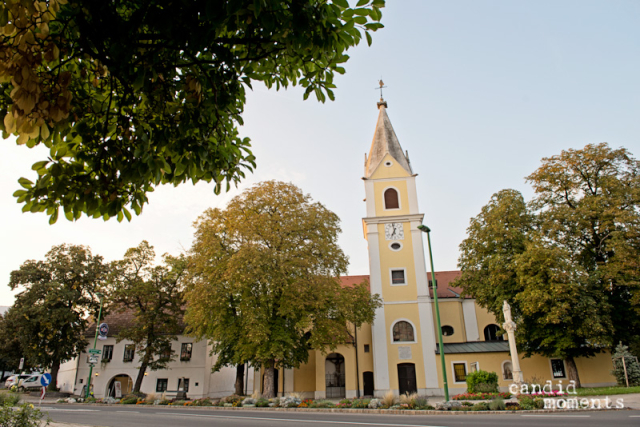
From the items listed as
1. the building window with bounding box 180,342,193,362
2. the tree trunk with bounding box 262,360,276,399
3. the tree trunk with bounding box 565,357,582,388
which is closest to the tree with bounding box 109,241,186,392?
the building window with bounding box 180,342,193,362

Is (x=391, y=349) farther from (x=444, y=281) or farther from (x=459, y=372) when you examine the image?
(x=444, y=281)

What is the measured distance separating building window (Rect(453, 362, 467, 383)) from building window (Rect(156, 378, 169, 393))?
22.9 meters

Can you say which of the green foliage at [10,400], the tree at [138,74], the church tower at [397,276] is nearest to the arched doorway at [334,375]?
the church tower at [397,276]

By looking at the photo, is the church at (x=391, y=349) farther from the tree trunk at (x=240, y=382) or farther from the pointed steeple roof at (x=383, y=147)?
the tree trunk at (x=240, y=382)

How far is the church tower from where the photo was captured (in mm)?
27672

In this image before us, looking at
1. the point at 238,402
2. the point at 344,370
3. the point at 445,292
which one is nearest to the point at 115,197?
the point at 238,402

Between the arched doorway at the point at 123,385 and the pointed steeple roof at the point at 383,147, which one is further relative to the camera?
the arched doorway at the point at 123,385

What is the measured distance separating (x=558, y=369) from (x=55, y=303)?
37003 millimetres

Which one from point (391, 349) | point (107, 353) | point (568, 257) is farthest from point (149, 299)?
point (568, 257)

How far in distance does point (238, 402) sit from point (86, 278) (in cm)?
2051

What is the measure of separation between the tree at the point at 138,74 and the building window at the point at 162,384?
34297mm

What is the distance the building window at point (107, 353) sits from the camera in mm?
34969

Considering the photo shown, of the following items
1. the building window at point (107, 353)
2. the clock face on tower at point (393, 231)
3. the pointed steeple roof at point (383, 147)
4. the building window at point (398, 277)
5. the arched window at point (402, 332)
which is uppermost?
the pointed steeple roof at point (383, 147)

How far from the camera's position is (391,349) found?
28.3 m
